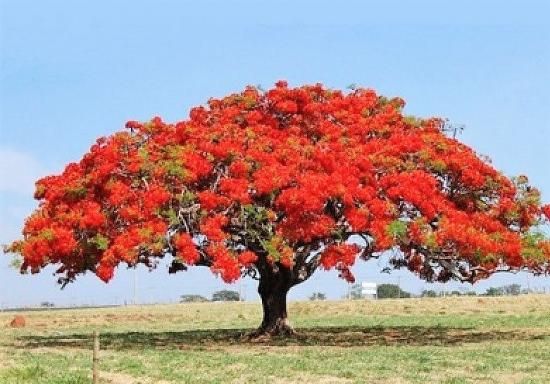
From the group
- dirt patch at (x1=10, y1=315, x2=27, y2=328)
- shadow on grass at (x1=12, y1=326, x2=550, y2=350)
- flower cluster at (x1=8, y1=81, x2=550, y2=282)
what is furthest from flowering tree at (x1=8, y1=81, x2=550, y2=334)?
dirt patch at (x1=10, y1=315, x2=27, y2=328)

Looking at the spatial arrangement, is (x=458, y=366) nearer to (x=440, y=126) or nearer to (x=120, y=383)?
(x=120, y=383)

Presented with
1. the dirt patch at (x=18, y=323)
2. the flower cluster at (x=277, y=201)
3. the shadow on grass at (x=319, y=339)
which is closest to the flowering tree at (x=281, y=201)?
the flower cluster at (x=277, y=201)

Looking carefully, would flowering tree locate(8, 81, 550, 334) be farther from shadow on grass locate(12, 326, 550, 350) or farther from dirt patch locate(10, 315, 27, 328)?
dirt patch locate(10, 315, 27, 328)

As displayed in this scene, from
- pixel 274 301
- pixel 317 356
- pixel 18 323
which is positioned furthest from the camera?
pixel 18 323

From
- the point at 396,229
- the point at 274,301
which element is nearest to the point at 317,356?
the point at 396,229

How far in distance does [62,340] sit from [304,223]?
43.9 feet

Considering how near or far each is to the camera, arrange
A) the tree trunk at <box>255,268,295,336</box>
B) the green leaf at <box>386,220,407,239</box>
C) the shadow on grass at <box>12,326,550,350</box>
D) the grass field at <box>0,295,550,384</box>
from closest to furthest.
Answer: the grass field at <box>0,295,550,384</box> < the green leaf at <box>386,220,407,239</box> < the shadow on grass at <box>12,326,550,350</box> < the tree trunk at <box>255,268,295,336</box>

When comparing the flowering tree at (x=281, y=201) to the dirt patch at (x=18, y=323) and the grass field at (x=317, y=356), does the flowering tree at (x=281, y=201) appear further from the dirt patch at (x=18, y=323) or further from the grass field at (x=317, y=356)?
the dirt patch at (x=18, y=323)

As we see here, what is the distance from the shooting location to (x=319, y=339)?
104 feet

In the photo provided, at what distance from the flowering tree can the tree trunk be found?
1.29 meters

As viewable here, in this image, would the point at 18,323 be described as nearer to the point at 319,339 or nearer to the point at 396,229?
the point at 319,339

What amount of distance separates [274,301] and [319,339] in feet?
7.04

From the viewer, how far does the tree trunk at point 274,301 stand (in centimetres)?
3153

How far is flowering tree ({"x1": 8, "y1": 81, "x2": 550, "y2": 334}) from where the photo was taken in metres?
26.3
